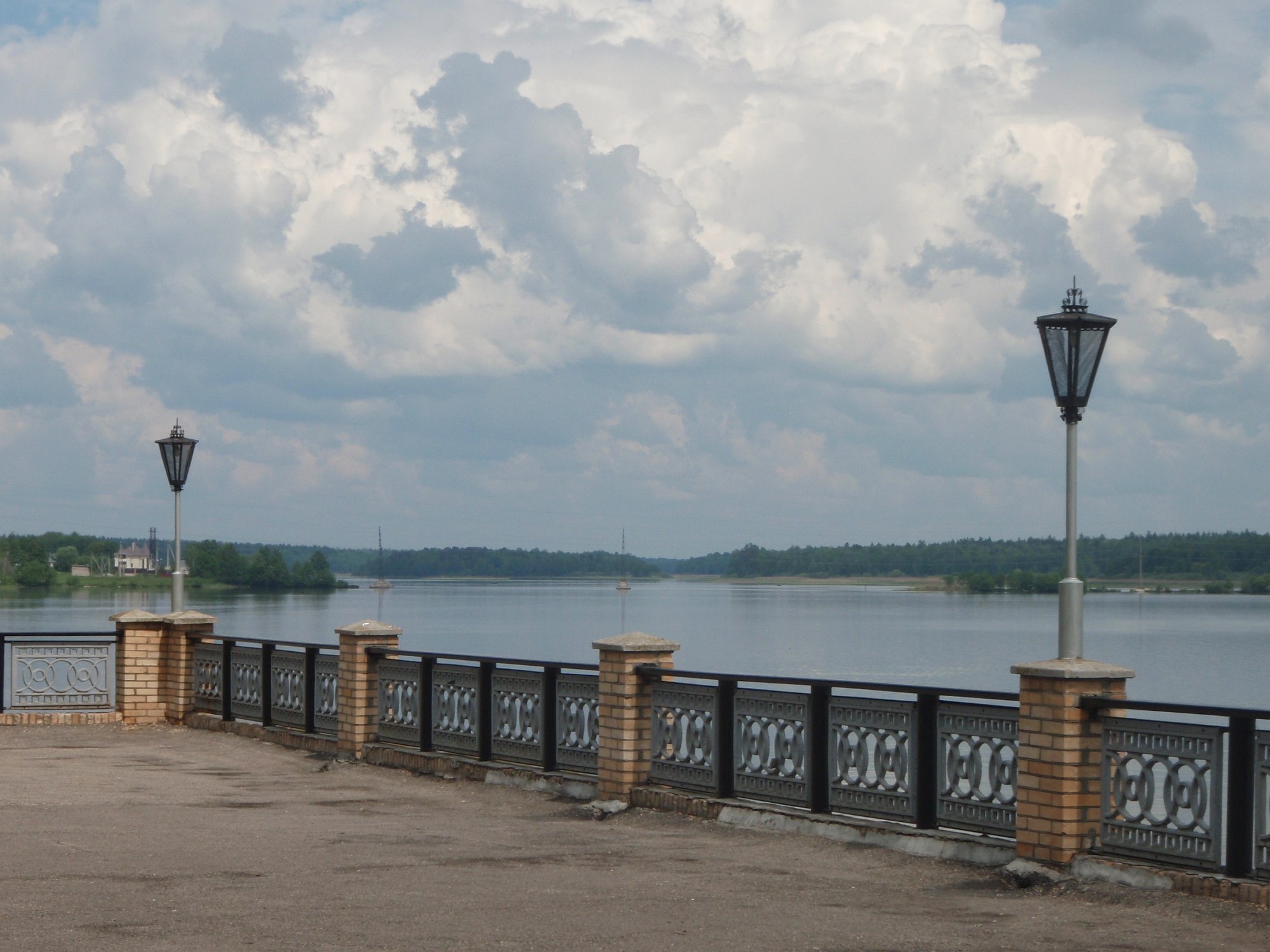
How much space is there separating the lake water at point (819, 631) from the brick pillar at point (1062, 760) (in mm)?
30922

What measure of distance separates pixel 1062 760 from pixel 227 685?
487 inches

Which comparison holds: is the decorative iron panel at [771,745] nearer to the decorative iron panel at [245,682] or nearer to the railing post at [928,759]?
the railing post at [928,759]

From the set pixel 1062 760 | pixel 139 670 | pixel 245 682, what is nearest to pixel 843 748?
pixel 1062 760

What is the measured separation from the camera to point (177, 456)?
2209 cm

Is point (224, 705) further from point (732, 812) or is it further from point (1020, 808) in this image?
point (1020, 808)

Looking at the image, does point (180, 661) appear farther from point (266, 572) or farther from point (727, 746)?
point (266, 572)

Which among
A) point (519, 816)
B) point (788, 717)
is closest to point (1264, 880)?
point (788, 717)

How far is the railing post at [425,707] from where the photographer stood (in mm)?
15211

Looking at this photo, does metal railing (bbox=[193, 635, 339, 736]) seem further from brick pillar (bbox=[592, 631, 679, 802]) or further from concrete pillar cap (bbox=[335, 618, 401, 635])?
brick pillar (bbox=[592, 631, 679, 802])

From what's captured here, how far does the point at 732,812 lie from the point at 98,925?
196 inches

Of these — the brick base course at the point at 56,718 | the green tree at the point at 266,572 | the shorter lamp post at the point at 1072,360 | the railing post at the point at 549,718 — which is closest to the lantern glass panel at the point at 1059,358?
the shorter lamp post at the point at 1072,360

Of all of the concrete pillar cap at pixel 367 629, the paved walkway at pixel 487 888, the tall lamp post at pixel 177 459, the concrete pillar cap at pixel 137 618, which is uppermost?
the tall lamp post at pixel 177 459

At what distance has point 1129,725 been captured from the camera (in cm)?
921

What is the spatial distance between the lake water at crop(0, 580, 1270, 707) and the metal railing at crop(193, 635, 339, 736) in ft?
61.6
